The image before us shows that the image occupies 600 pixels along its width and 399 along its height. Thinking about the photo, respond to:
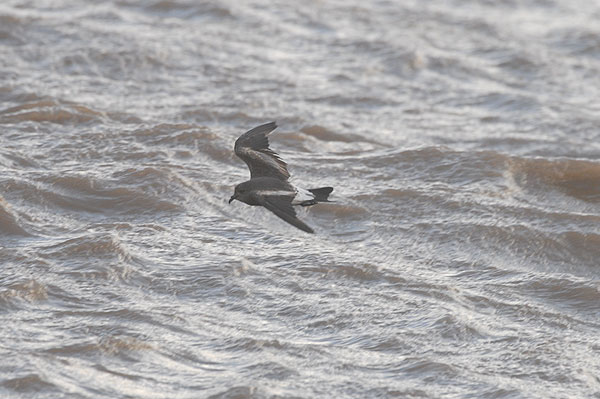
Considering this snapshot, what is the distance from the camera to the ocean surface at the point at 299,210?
18.6ft

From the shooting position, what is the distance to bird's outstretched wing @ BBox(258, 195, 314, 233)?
579cm

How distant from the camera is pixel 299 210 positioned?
7.68 metres

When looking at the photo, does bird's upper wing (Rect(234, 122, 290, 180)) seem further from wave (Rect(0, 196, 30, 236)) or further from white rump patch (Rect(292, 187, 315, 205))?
wave (Rect(0, 196, 30, 236))

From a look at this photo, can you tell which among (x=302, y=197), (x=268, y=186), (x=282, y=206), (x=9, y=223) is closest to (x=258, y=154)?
(x=268, y=186)

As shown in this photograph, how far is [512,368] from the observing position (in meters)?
5.76

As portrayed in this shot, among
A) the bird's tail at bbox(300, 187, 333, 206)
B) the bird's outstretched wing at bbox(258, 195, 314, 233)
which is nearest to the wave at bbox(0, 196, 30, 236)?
the bird's outstretched wing at bbox(258, 195, 314, 233)

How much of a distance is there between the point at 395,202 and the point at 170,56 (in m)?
3.85

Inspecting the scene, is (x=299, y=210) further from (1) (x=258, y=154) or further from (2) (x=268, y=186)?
(2) (x=268, y=186)

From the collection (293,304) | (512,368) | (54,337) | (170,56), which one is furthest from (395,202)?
(170,56)

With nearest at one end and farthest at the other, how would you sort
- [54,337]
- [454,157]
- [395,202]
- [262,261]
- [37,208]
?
[54,337], [262,261], [37,208], [395,202], [454,157]

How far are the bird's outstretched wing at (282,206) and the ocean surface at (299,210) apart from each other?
582 mm

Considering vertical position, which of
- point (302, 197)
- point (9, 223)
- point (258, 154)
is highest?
point (258, 154)

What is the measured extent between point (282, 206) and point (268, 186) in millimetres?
382

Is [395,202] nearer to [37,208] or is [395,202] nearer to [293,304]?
[293,304]
